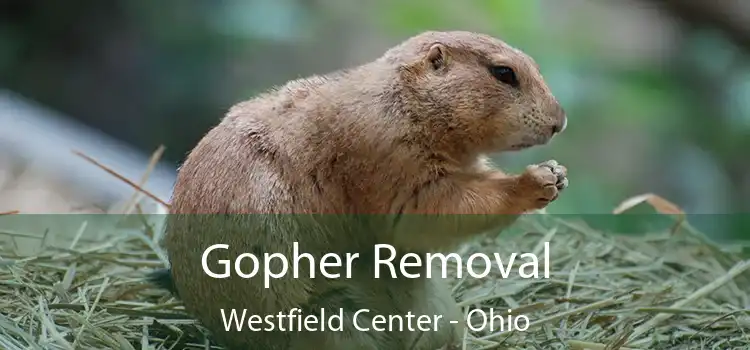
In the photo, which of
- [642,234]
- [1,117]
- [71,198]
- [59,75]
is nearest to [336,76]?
[642,234]

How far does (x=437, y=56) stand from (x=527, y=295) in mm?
578

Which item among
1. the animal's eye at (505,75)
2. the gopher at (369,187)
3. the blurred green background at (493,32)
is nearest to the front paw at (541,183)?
the gopher at (369,187)

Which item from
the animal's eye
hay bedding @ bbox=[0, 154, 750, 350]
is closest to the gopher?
the animal's eye

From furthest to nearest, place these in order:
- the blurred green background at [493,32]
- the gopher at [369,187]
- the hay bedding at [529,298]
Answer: the blurred green background at [493,32] < the hay bedding at [529,298] < the gopher at [369,187]

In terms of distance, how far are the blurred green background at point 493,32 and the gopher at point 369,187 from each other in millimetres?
442

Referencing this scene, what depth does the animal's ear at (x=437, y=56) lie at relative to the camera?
1781 millimetres

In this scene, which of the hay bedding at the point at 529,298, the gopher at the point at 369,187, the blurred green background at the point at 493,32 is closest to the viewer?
the gopher at the point at 369,187

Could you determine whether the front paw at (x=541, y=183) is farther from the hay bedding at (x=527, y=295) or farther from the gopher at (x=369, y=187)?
the hay bedding at (x=527, y=295)

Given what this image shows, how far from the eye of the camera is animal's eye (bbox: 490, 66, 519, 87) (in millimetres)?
1754

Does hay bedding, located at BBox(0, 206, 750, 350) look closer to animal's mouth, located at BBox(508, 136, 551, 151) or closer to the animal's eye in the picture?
animal's mouth, located at BBox(508, 136, 551, 151)

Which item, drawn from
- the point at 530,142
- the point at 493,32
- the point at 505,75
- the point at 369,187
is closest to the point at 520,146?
the point at 530,142

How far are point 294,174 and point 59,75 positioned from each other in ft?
7.45

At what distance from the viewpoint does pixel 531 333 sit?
1.80 metres

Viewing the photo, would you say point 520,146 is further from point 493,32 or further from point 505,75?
point 493,32
